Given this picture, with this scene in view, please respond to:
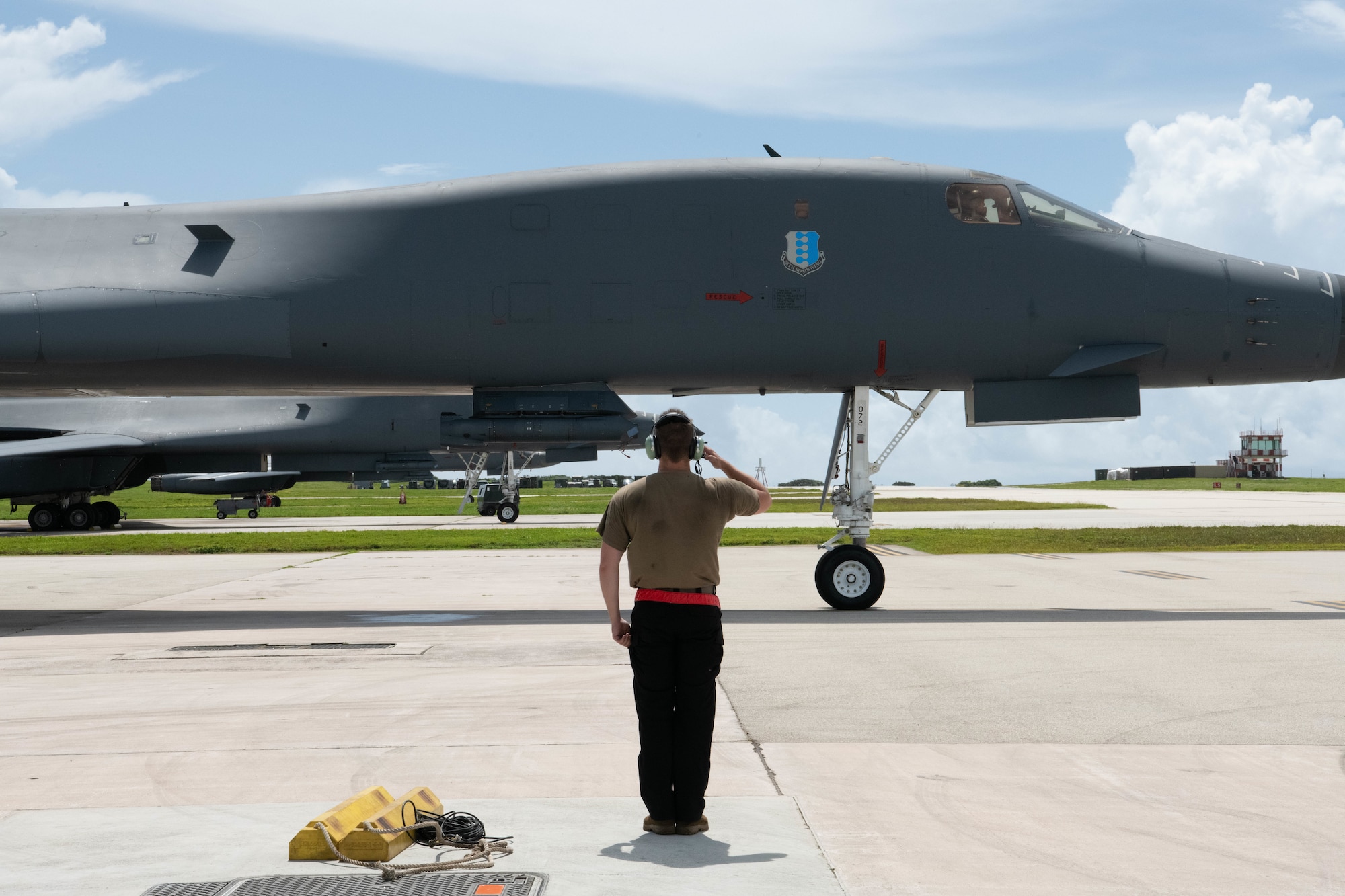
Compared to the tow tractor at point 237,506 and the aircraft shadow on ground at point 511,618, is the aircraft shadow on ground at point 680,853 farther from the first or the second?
the tow tractor at point 237,506

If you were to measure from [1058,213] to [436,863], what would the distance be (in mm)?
10857

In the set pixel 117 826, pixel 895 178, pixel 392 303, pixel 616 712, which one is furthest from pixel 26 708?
pixel 895 178

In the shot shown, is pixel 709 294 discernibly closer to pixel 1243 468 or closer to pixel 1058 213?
pixel 1058 213

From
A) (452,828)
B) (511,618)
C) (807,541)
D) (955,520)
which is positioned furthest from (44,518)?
(452,828)

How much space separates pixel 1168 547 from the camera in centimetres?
2339

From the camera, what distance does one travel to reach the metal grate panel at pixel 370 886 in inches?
153

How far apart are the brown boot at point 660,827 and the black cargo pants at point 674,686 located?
0.14ft

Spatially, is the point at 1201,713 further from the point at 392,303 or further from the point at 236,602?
the point at 236,602

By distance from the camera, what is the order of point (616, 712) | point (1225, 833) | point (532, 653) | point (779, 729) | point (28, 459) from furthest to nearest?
1. point (28, 459)
2. point (532, 653)
3. point (616, 712)
4. point (779, 729)
5. point (1225, 833)

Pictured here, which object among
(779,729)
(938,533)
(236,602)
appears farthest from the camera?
(938,533)

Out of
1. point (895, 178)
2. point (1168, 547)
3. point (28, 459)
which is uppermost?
point (895, 178)

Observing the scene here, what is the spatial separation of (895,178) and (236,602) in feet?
32.6

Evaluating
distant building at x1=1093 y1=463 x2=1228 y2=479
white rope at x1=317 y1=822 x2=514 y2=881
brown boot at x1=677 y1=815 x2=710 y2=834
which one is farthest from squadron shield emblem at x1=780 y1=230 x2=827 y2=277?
distant building at x1=1093 y1=463 x2=1228 y2=479

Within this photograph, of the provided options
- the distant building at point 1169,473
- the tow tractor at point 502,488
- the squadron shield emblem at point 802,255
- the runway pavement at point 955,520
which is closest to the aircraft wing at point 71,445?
the runway pavement at point 955,520
